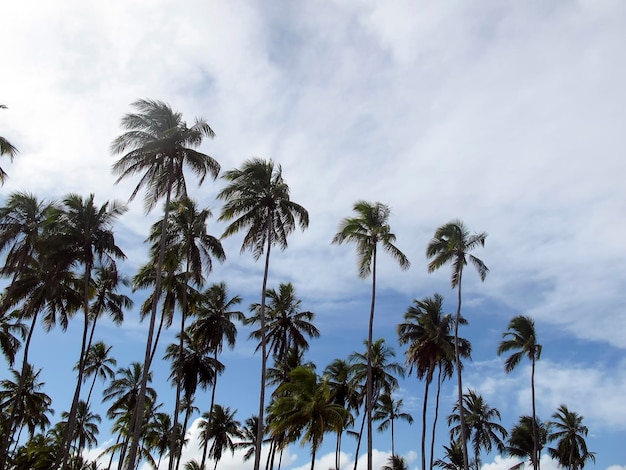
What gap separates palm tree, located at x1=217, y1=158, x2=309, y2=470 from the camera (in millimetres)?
30953

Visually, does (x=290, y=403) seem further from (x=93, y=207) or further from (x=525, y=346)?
(x=525, y=346)

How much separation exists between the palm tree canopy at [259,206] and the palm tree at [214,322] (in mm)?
11720

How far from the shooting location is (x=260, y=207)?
3128 centimetres

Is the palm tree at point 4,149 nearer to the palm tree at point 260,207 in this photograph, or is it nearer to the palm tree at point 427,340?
the palm tree at point 260,207

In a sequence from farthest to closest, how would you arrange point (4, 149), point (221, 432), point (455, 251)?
point (221, 432) → point (455, 251) → point (4, 149)

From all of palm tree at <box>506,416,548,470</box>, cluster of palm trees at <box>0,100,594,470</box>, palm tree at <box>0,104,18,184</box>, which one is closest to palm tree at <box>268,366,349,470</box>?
cluster of palm trees at <box>0,100,594,470</box>

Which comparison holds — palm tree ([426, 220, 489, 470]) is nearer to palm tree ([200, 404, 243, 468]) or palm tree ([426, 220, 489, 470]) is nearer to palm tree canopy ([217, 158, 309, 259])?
palm tree canopy ([217, 158, 309, 259])

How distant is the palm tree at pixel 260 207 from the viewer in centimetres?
3095

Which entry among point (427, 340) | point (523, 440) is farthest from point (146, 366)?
point (523, 440)

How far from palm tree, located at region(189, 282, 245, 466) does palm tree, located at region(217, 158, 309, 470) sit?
1171cm

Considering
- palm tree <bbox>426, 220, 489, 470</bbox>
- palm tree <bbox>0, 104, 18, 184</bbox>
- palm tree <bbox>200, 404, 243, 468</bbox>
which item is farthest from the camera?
palm tree <bbox>200, 404, 243, 468</bbox>

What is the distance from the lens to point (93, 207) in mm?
32656

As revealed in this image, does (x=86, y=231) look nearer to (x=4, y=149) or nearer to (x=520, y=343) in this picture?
(x=4, y=149)

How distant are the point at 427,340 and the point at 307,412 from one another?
15919mm
